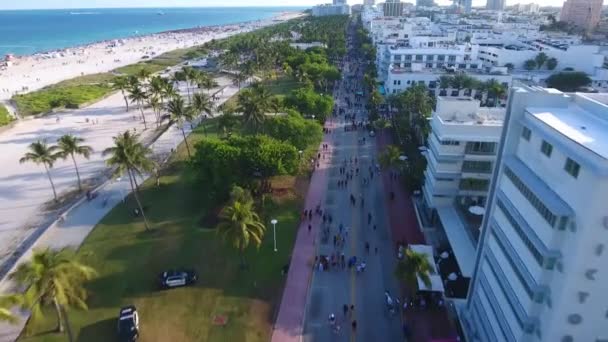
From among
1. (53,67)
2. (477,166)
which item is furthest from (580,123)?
(53,67)

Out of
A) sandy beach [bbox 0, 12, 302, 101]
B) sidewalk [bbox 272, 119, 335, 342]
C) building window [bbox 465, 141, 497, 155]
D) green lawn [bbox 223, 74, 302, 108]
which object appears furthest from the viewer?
sandy beach [bbox 0, 12, 302, 101]

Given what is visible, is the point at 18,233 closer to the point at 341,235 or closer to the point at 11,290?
the point at 11,290

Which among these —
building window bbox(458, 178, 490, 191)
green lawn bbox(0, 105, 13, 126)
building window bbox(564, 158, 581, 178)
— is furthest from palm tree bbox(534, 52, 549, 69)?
green lawn bbox(0, 105, 13, 126)

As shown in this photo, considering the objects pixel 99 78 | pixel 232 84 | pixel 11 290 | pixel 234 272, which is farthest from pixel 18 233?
pixel 99 78

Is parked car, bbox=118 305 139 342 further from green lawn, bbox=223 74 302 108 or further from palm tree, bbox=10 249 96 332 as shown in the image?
green lawn, bbox=223 74 302 108

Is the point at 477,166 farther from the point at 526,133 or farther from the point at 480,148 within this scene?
the point at 526,133

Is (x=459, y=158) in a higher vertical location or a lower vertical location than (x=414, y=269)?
higher
